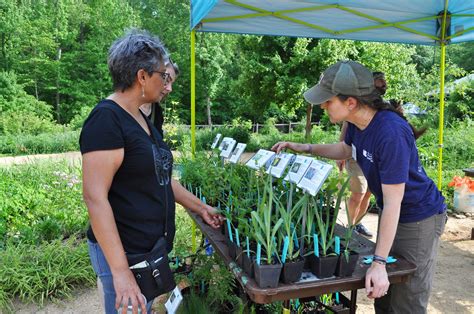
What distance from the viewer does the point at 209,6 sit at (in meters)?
2.56

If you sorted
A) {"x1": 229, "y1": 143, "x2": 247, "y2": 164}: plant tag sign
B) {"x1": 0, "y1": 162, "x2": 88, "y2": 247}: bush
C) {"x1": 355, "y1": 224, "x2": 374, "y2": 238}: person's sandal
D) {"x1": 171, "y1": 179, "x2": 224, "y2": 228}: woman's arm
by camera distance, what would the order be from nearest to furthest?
1. {"x1": 171, "y1": 179, "x2": 224, "y2": 228}: woman's arm
2. {"x1": 229, "y1": 143, "x2": 247, "y2": 164}: plant tag sign
3. {"x1": 0, "y1": 162, "x2": 88, "y2": 247}: bush
4. {"x1": 355, "y1": 224, "x2": 374, "y2": 238}: person's sandal

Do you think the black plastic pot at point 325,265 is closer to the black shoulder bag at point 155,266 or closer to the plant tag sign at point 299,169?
the plant tag sign at point 299,169

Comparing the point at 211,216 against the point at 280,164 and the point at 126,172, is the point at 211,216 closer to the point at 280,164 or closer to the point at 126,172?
the point at 280,164

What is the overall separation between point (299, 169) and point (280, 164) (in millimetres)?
210

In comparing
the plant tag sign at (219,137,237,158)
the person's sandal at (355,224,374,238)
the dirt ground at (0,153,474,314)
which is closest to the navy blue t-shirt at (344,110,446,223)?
the plant tag sign at (219,137,237,158)

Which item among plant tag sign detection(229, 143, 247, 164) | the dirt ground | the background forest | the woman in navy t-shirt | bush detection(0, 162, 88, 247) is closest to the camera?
the woman in navy t-shirt

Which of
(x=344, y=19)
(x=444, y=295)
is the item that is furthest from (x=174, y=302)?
(x=344, y=19)

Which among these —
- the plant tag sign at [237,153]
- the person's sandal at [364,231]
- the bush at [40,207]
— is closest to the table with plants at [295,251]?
the plant tag sign at [237,153]

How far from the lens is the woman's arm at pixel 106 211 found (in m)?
1.33

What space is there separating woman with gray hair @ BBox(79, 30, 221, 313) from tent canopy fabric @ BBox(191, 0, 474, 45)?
140 centimetres

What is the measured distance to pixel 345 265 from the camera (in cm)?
148

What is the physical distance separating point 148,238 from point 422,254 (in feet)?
3.93

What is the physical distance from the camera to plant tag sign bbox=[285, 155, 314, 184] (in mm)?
1622

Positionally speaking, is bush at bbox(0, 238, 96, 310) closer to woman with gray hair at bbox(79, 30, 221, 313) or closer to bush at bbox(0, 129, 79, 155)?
woman with gray hair at bbox(79, 30, 221, 313)
